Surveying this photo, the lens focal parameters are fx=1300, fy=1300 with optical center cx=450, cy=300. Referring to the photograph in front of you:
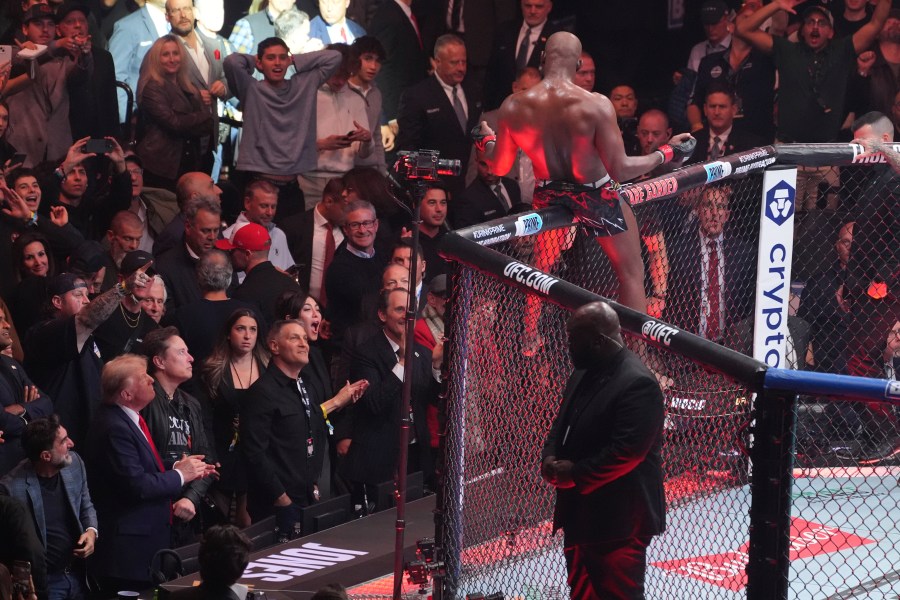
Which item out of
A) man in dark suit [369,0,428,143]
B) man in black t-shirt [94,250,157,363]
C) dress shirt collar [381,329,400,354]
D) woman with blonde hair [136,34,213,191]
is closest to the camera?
man in black t-shirt [94,250,157,363]

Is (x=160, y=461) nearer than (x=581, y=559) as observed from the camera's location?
No

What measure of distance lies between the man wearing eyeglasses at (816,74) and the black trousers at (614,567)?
6.58 m

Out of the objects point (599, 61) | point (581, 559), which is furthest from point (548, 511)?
point (599, 61)

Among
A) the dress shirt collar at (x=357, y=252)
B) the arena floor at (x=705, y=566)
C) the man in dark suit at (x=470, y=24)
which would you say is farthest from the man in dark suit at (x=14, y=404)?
the man in dark suit at (x=470, y=24)

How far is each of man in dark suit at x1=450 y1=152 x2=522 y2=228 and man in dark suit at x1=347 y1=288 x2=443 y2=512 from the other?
222cm

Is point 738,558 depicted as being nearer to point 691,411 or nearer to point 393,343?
point 691,411

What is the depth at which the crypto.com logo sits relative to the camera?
6.38m

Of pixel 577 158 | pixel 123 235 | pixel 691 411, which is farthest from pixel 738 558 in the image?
pixel 123 235

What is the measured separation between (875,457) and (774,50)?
4837 mm

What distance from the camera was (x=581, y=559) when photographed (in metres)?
4.18

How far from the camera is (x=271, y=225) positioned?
8992mm

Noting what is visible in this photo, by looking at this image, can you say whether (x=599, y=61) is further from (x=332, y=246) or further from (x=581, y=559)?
(x=581, y=559)

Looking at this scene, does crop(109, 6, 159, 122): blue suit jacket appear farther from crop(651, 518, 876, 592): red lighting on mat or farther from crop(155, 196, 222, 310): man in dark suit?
crop(651, 518, 876, 592): red lighting on mat

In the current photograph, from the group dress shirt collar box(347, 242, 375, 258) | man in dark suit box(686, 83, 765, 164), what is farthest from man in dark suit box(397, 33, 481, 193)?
man in dark suit box(686, 83, 765, 164)
